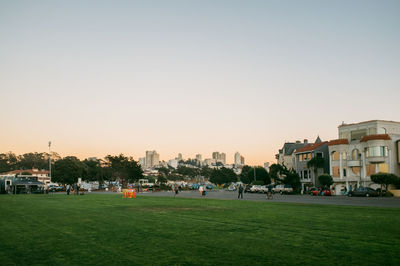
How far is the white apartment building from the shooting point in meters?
69.2

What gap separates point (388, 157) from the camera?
69500 millimetres

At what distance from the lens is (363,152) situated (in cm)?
7219

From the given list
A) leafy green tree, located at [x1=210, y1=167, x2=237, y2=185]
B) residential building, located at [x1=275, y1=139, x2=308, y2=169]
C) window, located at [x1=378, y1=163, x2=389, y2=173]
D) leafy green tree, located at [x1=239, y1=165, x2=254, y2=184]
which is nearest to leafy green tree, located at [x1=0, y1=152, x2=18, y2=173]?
leafy green tree, located at [x1=210, y1=167, x2=237, y2=185]

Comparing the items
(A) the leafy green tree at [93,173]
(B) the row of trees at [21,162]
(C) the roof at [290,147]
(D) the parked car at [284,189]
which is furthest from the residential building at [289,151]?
(B) the row of trees at [21,162]

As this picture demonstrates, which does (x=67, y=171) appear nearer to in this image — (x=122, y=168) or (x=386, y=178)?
(x=122, y=168)

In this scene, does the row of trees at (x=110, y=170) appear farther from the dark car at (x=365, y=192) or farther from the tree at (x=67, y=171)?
the dark car at (x=365, y=192)

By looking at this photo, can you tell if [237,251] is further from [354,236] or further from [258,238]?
[354,236]

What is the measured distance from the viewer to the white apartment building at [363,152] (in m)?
69.2

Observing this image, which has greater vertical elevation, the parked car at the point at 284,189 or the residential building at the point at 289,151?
the residential building at the point at 289,151

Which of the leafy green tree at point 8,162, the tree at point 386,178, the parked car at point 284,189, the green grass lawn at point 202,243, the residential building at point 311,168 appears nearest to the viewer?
the green grass lawn at point 202,243

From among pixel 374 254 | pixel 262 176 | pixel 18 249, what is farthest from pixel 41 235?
pixel 262 176

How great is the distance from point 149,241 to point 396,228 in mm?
9669

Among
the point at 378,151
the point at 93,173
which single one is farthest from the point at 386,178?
the point at 93,173

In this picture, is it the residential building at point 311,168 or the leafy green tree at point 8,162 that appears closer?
the residential building at point 311,168
